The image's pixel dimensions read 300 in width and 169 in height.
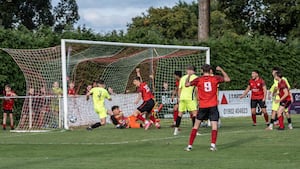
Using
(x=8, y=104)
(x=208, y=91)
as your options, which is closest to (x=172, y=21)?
(x=8, y=104)

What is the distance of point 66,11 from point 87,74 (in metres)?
31.7

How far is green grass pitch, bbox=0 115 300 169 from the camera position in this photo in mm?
12008

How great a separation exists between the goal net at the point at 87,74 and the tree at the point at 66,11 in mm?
30004

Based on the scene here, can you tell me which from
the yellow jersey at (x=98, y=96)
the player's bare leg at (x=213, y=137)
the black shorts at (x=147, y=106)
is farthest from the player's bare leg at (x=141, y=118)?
the player's bare leg at (x=213, y=137)

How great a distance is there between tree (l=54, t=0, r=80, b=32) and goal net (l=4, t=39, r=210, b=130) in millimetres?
30004

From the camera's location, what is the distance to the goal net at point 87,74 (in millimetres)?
23625

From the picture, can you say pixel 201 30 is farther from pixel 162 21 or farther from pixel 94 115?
pixel 162 21

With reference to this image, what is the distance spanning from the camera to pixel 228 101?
105ft

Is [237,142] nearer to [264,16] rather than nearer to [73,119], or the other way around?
[73,119]

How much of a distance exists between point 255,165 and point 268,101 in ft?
73.3

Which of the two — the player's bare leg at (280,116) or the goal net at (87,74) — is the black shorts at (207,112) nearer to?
the player's bare leg at (280,116)

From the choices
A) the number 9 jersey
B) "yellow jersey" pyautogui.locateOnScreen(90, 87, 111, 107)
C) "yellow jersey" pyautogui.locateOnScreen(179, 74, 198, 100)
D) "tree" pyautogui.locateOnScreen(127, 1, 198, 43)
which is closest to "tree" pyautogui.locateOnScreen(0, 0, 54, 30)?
"tree" pyautogui.locateOnScreen(127, 1, 198, 43)

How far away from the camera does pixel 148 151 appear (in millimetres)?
14445

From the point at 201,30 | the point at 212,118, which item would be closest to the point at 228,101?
the point at 201,30
